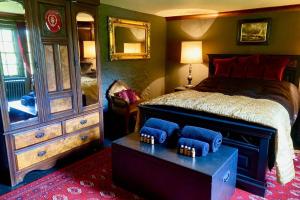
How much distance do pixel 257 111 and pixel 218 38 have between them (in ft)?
8.46

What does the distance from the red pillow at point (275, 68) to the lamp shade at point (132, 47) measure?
2254 mm

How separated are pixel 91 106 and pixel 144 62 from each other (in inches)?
78.5

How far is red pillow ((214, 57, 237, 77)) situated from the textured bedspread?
1.20 m

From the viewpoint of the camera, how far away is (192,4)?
3635 millimetres

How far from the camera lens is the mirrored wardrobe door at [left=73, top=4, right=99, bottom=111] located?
2725mm

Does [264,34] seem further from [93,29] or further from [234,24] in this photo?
[93,29]

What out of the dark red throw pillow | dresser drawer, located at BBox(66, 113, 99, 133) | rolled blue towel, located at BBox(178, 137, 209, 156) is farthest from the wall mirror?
rolled blue towel, located at BBox(178, 137, 209, 156)

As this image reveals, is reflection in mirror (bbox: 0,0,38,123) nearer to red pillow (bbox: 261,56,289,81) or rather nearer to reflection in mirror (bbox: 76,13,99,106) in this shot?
reflection in mirror (bbox: 76,13,99,106)

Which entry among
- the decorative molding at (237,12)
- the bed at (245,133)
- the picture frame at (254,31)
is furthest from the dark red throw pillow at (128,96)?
the picture frame at (254,31)

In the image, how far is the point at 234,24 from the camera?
166 inches

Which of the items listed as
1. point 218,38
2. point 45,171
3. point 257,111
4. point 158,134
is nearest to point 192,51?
point 218,38

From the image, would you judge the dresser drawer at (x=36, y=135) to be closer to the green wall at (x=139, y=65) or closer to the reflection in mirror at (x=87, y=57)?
the reflection in mirror at (x=87, y=57)

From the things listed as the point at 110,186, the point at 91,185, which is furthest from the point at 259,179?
the point at 91,185

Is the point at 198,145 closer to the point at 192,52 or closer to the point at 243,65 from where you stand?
the point at 243,65
